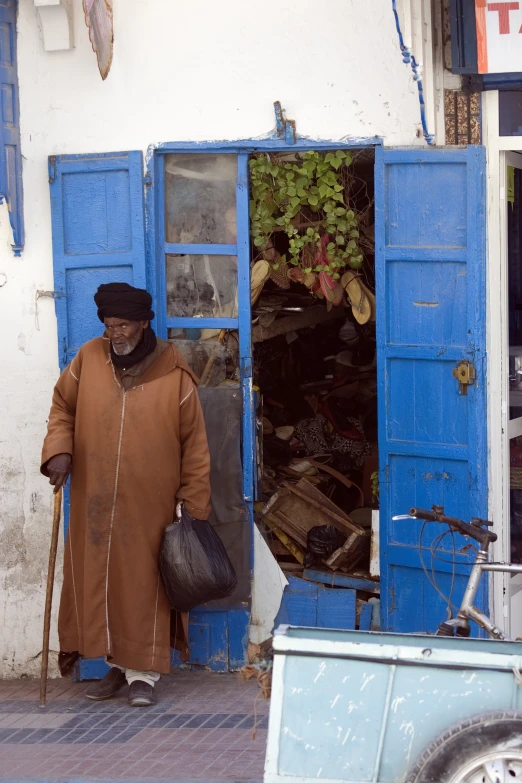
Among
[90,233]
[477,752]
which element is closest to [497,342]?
[90,233]

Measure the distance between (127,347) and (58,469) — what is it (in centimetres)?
70

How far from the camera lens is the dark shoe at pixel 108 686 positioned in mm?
5883

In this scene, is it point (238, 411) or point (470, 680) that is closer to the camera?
point (470, 680)

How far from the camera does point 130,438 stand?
18.5 ft

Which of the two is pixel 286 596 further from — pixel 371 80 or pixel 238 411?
pixel 371 80

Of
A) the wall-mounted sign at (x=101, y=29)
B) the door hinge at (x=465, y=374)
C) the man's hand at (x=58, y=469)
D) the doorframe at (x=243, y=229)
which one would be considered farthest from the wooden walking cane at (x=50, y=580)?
the wall-mounted sign at (x=101, y=29)

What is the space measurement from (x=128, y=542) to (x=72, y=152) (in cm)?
216

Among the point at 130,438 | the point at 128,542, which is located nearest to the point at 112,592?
the point at 128,542

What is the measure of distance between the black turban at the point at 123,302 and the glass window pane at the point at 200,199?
0.71m

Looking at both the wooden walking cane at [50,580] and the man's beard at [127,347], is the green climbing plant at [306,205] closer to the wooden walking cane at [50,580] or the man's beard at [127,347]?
the man's beard at [127,347]

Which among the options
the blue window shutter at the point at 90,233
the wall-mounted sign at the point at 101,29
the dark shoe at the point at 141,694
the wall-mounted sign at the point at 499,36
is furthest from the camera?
the blue window shutter at the point at 90,233

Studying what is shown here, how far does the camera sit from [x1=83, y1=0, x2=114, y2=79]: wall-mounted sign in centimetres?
557

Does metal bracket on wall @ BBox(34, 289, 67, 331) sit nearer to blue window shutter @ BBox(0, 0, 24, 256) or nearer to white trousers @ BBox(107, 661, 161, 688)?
blue window shutter @ BBox(0, 0, 24, 256)

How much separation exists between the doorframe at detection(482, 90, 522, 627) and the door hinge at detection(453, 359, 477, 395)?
177 mm
